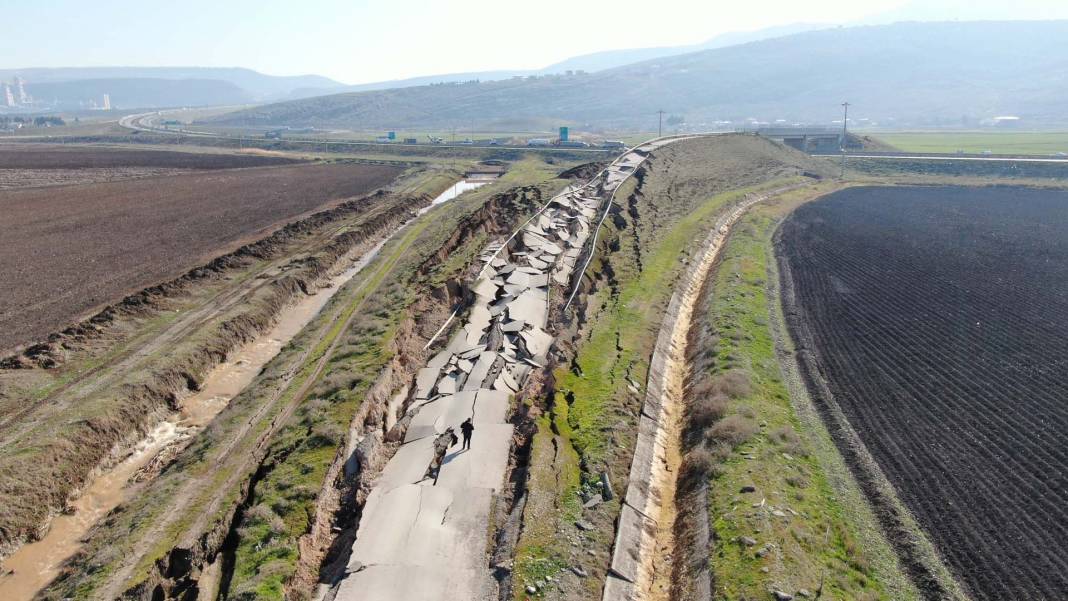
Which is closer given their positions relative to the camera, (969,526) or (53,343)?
(969,526)

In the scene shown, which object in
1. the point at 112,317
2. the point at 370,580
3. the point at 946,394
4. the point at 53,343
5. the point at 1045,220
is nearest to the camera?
the point at 370,580

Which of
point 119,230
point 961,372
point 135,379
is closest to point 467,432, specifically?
point 135,379

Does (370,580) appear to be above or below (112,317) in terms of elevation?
below

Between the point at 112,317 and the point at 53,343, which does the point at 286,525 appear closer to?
the point at 53,343

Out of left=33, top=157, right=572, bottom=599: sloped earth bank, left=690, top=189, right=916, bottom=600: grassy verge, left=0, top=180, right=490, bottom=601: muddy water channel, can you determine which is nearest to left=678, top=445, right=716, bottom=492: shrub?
left=690, top=189, right=916, bottom=600: grassy verge

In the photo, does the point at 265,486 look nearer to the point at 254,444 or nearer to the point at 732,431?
the point at 254,444

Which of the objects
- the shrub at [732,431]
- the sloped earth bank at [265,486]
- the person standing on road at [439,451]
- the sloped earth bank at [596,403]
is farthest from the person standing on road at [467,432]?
the shrub at [732,431]

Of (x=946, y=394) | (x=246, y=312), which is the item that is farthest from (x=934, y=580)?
(x=246, y=312)
